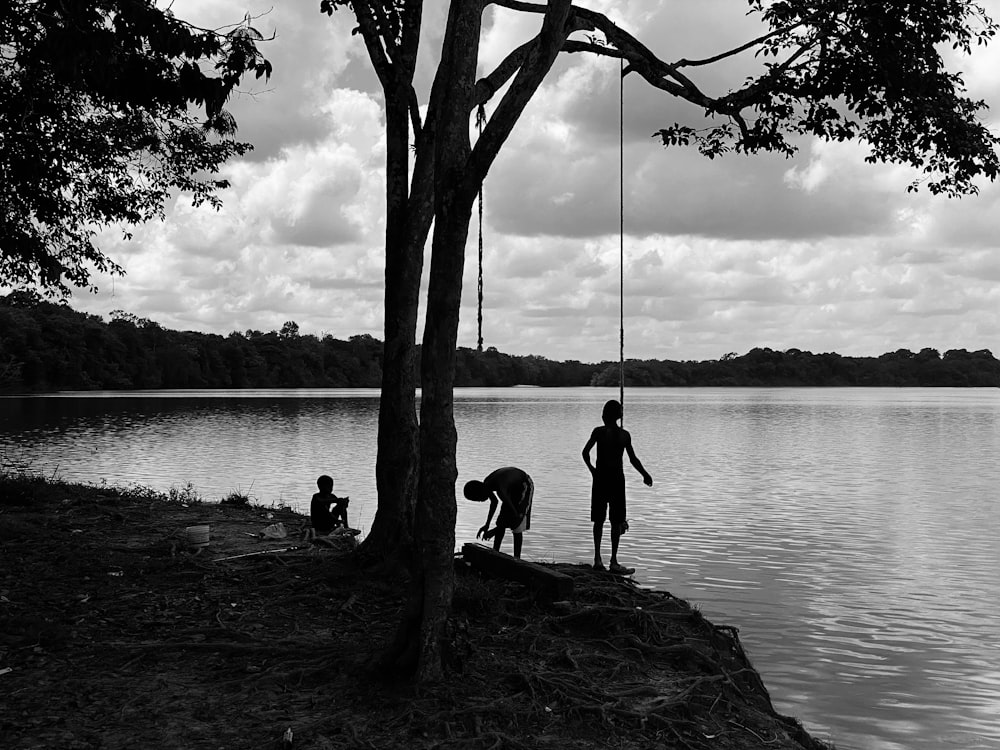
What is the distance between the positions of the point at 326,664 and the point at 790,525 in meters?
15.6

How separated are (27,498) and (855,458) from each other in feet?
105

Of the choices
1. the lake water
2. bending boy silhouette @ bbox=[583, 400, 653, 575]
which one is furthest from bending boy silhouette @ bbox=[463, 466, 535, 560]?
the lake water

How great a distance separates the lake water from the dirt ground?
172cm

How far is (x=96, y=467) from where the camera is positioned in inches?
1179

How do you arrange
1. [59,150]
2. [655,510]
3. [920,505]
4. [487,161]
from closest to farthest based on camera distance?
[487,161] < [59,150] < [655,510] < [920,505]

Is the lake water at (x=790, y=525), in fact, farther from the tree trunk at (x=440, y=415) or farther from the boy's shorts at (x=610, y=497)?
the tree trunk at (x=440, y=415)

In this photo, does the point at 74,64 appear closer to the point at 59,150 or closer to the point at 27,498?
the point at 59,150

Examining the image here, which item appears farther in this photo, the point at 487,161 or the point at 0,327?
the point at 0,327

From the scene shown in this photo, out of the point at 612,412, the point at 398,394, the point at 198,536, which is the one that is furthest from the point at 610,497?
the point at 198,536

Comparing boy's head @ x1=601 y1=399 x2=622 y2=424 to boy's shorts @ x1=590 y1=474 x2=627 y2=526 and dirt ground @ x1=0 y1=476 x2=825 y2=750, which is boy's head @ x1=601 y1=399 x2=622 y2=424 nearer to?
boy's shorts @ x1=590 y1=474 x2=627 y2=526

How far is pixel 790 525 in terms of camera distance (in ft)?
67.7

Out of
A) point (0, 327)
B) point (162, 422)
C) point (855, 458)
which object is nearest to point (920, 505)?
point (855, 458)

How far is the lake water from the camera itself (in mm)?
→ 9914

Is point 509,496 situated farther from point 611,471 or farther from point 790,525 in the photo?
point 790,525
